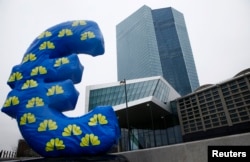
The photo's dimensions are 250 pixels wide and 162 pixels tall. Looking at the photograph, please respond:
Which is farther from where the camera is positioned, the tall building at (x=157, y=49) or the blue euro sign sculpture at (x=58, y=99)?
the tall building at (x=157, y=49)

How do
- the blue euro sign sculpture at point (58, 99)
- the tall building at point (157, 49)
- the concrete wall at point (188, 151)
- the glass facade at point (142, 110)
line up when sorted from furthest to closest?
1. the tall building at point (157, 49)
2. the glass facade at point (142, 110)
3. the blue euro sign sculpture at point (58, 99)
4. the concrete wall at point (188, 151)

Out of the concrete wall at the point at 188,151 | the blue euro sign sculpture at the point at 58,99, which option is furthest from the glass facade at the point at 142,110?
the concrete wall at the point at 188,151

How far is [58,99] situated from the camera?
16.8 feet

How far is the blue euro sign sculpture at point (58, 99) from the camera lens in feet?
15.5

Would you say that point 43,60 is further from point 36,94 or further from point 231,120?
point 231,120

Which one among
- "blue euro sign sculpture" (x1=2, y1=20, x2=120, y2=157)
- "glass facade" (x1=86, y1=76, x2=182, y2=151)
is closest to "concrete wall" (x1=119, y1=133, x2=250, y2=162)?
"blue euro sign sculpture" (x1=2, y1=20, x2=120, y2=157)

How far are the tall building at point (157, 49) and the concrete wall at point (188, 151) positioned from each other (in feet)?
304

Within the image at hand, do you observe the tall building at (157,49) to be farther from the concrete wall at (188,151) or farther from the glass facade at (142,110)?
the concrete wall at (188,151)

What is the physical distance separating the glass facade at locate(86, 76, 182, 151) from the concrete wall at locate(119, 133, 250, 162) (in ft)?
68.5

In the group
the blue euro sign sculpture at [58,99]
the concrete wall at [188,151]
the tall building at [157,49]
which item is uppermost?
the tall building at [157,49]

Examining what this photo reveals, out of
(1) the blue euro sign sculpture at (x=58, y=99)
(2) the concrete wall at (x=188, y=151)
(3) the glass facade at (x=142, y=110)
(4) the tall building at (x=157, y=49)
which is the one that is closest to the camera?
(2) the concrete wall at (x=188, y=151)

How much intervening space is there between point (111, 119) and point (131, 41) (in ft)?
371

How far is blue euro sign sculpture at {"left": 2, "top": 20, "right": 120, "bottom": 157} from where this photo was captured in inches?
186

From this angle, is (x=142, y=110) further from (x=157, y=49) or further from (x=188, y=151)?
(x=157, y=49)
